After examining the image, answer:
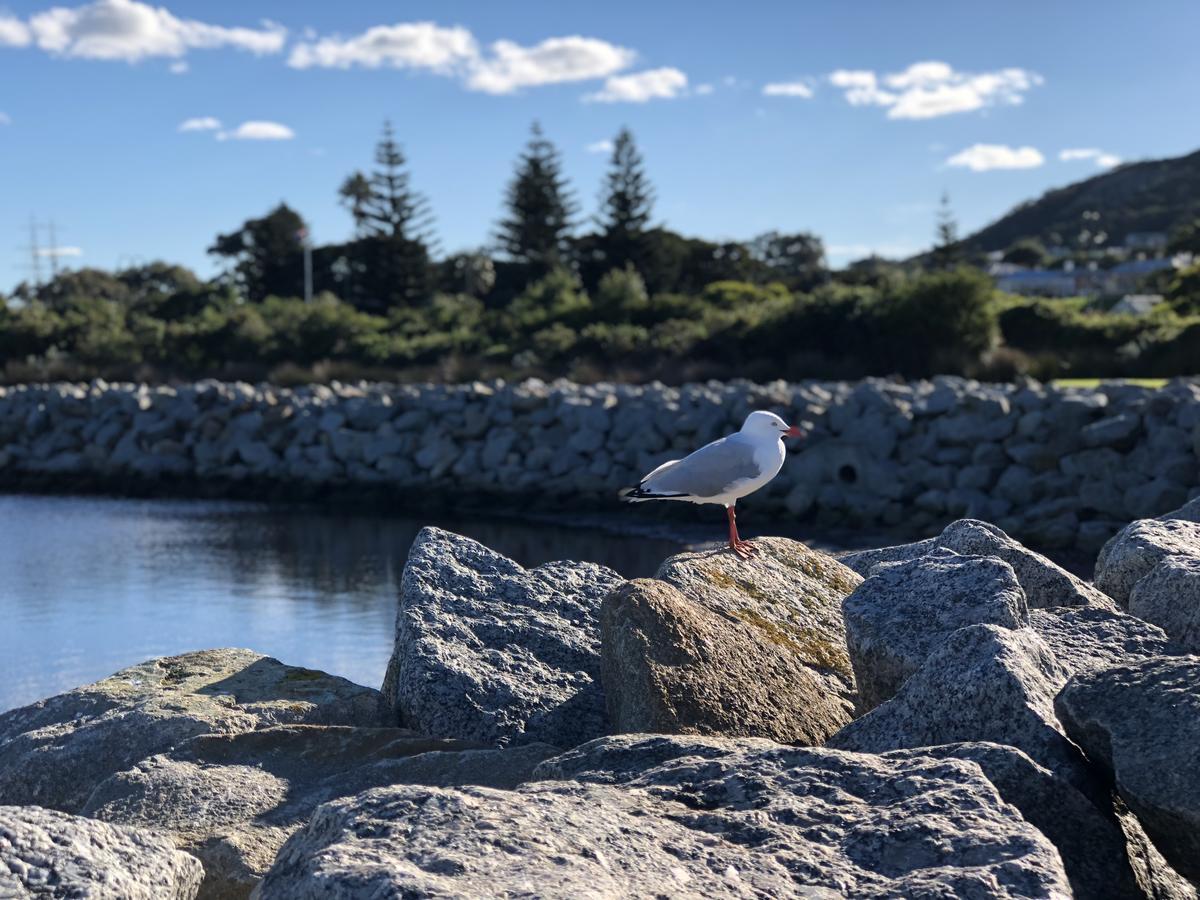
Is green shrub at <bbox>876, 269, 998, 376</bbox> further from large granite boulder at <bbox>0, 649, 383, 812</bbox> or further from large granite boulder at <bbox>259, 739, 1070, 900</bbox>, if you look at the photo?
large granite boulder at <bbox>259, 739, 1070, 900</bbox>

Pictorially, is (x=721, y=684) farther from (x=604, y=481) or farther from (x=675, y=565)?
(x=604, y=481)

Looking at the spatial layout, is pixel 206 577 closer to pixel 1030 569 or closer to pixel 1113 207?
pixel 1030 569

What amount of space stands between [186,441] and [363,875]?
21.3 m

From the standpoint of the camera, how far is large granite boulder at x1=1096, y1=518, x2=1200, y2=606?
4735 millimetres

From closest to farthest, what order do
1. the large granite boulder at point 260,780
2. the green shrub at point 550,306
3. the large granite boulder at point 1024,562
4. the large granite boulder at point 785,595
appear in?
the large granite boulder at point 260,780 < the large granite boulder at point 785,595 < the large granite boulder at point 1024,562 < the green shrub at point 550,306

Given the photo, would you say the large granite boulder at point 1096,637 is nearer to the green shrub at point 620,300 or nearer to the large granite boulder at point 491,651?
the large granite boulder at point 491,651

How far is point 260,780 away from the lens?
3.98 metres

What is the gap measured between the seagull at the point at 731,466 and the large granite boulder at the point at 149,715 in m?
2.12

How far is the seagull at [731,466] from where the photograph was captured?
636cm

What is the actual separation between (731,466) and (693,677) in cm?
254

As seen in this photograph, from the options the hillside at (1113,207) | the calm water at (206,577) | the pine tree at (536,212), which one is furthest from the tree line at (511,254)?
the hillside at (1113,207)

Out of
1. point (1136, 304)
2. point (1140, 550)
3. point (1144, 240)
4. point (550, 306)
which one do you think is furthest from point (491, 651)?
point (1144, 240)

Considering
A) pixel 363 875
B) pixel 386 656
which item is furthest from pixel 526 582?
pixel 386 656

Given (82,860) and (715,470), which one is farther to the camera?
(715,470)
